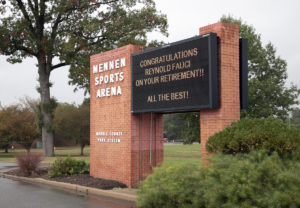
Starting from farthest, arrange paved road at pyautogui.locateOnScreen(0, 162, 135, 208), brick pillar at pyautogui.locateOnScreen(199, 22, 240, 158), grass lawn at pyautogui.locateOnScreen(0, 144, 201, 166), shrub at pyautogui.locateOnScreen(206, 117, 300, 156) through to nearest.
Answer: grass lawn at pyautogui.locateOnScreen(0, 144, 201, 166), paved road at pyautogui.locateOnScreen(0, 162, 135, 208), brick pillar at pyautogui.locateOnScreen(199, 22, 240, 158), shrub at pyautogui.locateOnScreen(206, 117, 300, 156)

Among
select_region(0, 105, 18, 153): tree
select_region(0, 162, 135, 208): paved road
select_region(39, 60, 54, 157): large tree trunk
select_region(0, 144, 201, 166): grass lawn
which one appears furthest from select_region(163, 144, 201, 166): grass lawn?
select_region(0, 105, 18, 153): tree

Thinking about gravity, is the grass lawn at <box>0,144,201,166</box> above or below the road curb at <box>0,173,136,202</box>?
below

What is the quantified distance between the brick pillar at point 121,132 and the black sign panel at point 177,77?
56 centimetres

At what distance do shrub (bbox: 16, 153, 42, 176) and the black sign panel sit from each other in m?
6.44

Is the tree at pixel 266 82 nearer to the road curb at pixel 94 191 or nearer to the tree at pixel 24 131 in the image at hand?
the road curb at pixel 94 191

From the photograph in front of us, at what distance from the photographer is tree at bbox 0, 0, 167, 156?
29.0 meters

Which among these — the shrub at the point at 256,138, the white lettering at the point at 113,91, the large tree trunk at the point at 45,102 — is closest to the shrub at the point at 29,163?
the white lettering at the point at 113,91

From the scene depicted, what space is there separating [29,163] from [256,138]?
449 inches

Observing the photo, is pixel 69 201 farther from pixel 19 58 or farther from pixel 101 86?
pixel 19 58

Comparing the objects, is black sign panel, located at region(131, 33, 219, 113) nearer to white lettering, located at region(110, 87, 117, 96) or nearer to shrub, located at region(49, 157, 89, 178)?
white lettering, located at region(110, 87, 117, 96)

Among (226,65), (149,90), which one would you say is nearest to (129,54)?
(149,90)

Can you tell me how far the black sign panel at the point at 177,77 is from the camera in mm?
9609

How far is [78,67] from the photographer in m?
30.0

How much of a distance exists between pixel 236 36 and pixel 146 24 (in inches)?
819
